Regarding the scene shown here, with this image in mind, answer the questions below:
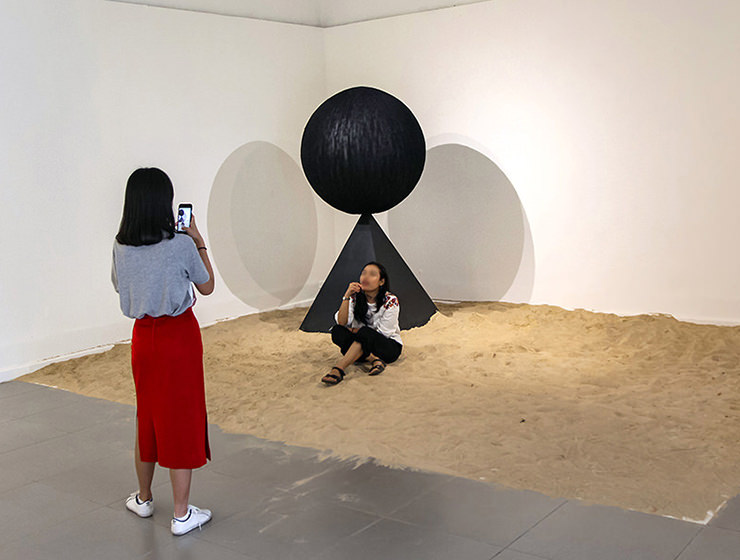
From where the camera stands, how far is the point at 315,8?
7.48 meters

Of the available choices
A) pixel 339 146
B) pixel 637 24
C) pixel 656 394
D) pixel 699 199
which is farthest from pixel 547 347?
pixel 637 24

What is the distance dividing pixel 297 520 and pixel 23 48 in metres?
3.89

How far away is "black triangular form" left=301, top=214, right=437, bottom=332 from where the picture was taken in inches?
229

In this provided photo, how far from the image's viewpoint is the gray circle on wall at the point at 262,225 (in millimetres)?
6586

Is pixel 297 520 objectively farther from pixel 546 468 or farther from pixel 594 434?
pixel 594 434

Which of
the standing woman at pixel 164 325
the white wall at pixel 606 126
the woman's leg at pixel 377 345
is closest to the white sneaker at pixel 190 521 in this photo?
the standing woman at pixel 164 325

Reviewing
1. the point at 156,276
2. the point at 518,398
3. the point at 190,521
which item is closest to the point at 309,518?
the point at 190,521

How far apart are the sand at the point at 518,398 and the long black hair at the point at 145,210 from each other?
1380 mm

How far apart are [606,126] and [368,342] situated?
8.99 feet

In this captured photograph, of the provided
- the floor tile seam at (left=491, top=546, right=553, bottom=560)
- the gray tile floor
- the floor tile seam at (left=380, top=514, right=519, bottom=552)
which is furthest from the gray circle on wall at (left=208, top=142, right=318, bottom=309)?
the floor tile seam at (left=491, top=546, right=553, bottom=560)

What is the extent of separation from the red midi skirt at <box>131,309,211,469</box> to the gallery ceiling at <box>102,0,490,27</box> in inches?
162

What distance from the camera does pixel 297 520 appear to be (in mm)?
2865

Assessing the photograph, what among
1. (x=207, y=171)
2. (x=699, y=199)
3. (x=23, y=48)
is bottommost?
A: (x=699, y=199)

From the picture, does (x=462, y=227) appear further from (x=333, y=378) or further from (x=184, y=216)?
(x=184, y=216)
